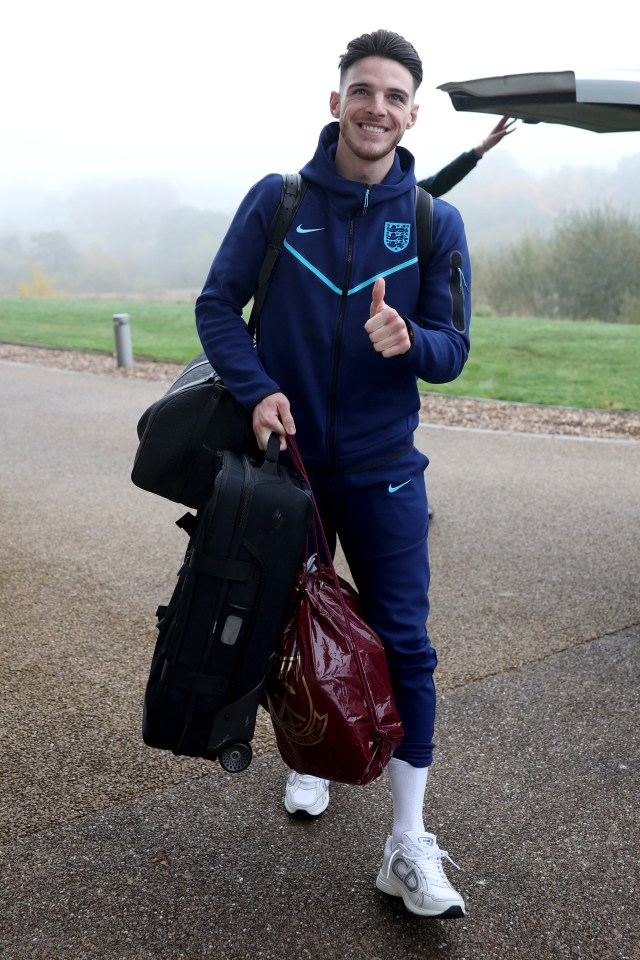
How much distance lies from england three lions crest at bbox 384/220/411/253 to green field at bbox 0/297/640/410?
855 centimetres

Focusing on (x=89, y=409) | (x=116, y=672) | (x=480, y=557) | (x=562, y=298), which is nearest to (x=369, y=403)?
(x=116, y=672)

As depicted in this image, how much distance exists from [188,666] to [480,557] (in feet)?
11.6

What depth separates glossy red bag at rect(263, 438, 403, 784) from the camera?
248 cm

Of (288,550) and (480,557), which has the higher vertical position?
(288,550)

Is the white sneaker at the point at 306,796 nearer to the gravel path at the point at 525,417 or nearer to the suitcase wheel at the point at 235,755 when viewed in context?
the suitcase wheel at the point at 235,755

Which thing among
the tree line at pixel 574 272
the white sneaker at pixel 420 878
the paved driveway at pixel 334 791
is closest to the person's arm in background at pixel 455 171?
the paved driveway at pixel 334 791

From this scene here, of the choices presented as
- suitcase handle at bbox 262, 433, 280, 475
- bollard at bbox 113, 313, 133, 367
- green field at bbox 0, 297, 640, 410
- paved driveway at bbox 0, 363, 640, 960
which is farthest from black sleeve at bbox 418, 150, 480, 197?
bollard at bbox 113, 313, 133, 367

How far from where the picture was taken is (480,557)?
5750mm

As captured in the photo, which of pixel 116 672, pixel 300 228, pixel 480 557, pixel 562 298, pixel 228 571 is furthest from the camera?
pixel 562 298

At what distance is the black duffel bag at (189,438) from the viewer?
8.35ft

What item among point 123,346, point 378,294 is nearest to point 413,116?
point 378,294

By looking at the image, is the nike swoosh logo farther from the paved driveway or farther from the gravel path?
the gravel path

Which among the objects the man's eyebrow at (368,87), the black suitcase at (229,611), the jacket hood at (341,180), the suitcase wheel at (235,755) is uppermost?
the man's eyebrow at (368,87)

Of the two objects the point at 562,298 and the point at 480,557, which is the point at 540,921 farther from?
the point at 562,298
